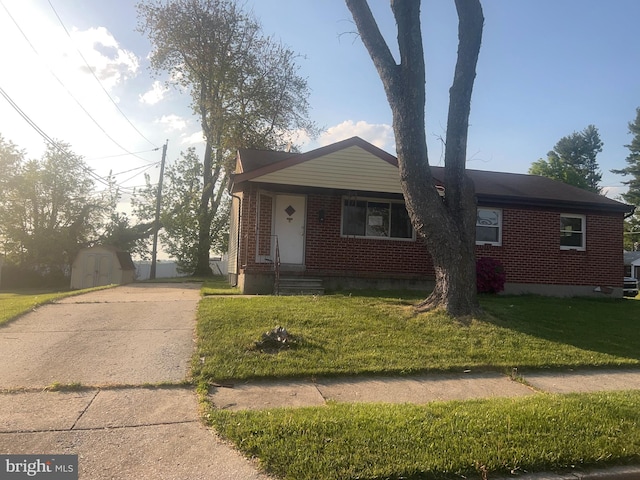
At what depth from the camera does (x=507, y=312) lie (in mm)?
8961

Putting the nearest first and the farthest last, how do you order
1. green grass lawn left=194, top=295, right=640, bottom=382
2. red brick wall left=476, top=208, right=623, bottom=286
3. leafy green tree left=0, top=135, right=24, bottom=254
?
green grass lawn left=194, top=295, right=640, bottom=382
red brick wall left=476, top=208, right=623, bottom=286
leafy green tree left=0, top=135, right=24, bottom=254

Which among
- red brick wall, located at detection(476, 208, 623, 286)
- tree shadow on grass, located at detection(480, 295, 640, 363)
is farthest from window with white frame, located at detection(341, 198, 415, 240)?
tree shadow on grass, located at detection(480, 295, 640, 363)

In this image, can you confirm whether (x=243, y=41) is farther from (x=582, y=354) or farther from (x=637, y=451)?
(x=637, y=451)

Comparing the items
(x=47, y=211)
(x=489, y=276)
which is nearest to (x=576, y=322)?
(x=489, y=276)

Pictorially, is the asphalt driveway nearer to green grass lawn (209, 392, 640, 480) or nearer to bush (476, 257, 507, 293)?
green grass lawn (209, 392, 640, 480)

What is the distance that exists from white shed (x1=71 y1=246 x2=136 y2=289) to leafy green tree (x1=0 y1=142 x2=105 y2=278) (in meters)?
7.84

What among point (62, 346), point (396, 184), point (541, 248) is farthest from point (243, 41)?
point (62, 346)

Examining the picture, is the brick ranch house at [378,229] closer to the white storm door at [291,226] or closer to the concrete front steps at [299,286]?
the white storm door at [291,226]

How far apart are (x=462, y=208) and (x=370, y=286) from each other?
4627 millimetres

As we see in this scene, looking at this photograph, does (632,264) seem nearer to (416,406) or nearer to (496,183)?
(496,183)

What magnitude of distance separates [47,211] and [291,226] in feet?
102

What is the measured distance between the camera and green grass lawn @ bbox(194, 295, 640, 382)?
5.64m

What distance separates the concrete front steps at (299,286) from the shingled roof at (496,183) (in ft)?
8.89

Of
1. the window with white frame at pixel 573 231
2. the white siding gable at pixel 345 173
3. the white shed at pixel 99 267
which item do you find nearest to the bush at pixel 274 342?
the white siding gable at pixel 345 173
